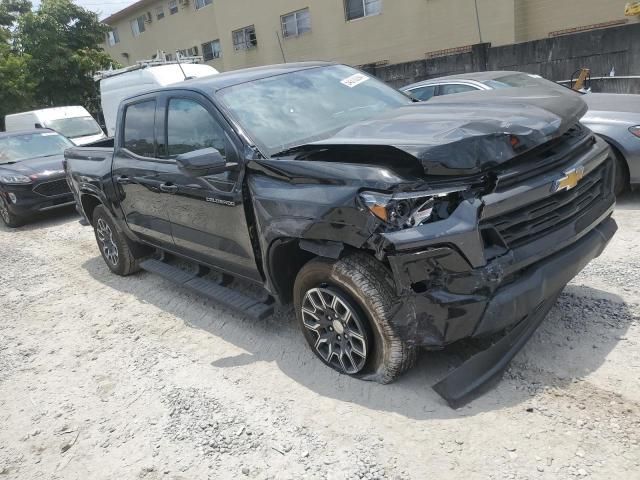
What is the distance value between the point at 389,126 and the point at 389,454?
1.88 m

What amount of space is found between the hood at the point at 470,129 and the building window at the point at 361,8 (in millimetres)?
16184

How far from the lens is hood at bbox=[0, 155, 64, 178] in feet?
31.6

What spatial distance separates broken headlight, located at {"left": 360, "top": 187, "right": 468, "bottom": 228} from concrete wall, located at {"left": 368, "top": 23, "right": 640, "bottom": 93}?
7978 millimetres

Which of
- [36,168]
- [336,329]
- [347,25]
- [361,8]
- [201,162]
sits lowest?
[336,329]

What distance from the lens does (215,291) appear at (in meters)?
4.39

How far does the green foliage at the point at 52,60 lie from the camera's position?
23.3m

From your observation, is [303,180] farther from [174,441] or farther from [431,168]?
[174,441]

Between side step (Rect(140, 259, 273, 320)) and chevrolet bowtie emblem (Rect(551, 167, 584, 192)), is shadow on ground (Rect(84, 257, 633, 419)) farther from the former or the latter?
chevrolet bowtie emblem (Rect(551, 167, 584, 192))

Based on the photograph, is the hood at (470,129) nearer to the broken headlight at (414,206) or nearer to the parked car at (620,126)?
the broken headlight at (414,206)

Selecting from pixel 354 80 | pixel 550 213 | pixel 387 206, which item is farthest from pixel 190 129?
pixel 550 213

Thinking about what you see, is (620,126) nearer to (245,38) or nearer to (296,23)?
(296,23)

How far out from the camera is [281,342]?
4.01m

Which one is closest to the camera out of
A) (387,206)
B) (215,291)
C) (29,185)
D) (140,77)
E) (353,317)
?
(387,206)

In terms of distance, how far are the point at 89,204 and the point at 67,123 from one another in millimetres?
9423
